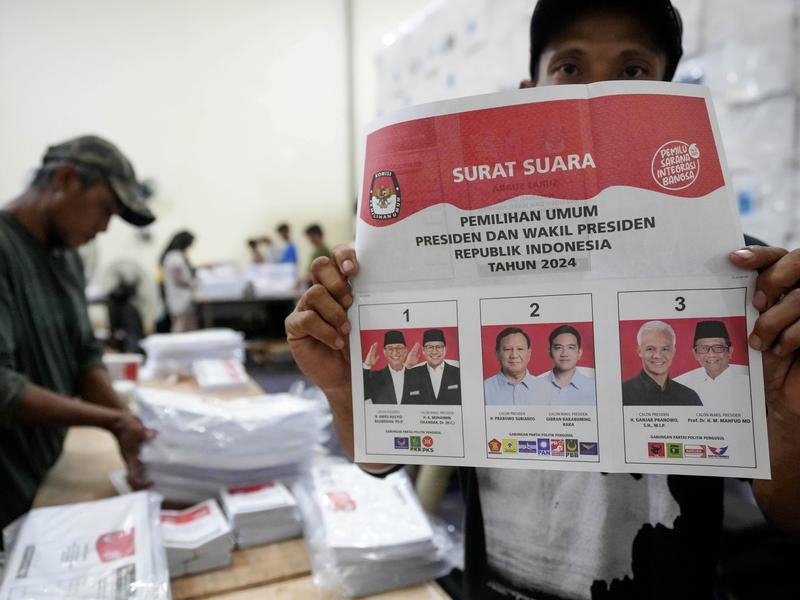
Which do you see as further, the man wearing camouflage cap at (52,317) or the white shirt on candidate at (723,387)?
the man wearing camouflage cap at (52,317)

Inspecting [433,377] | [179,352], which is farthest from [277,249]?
[433,377]

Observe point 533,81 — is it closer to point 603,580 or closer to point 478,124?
point 478,124

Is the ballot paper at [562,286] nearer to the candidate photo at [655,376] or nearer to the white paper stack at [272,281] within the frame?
the candidate photo at [655,376]

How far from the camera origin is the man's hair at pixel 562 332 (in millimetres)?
523

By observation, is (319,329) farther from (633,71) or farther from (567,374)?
(633,71)

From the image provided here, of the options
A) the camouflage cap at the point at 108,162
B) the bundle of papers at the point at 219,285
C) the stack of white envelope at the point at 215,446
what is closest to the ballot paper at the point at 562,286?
the stack of white envelope at the point at 215,446

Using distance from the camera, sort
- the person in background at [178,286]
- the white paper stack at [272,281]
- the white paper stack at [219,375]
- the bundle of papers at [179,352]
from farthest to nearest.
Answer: the white paper stack at [272,281]
the person in background at [178,286]
the bundle of papers at [179,352]
the white paper stack at [219,375]

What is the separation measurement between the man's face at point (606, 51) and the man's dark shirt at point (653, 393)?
376 millimetres

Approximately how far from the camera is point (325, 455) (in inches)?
45.9

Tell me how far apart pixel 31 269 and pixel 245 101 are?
605 centimetres

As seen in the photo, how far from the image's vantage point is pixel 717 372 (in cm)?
50

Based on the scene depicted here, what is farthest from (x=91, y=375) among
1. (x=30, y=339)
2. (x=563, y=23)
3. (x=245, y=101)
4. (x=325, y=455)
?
(x=245, y=101)

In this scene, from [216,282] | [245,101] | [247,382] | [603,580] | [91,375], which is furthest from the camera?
[245,101]

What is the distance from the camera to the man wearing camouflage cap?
3.19 feet
